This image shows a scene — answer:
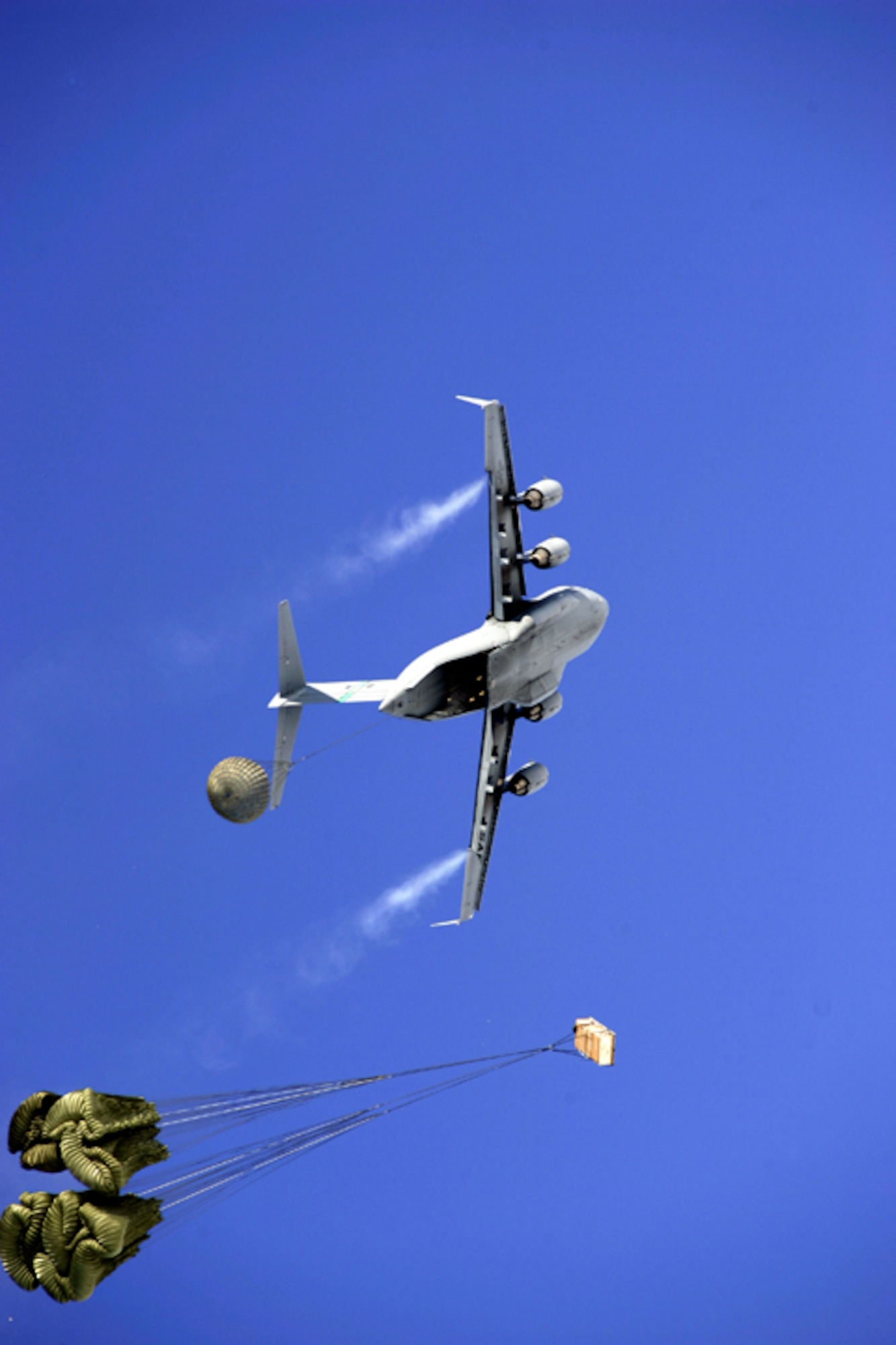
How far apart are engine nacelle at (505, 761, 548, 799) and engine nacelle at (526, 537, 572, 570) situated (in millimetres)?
7785

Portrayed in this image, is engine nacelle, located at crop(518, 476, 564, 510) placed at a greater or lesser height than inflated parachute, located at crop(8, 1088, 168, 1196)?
greater

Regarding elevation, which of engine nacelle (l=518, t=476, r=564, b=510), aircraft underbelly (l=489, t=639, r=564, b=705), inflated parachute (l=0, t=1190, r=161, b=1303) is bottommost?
inflated parachute (l=0, t=1190, r=161, b=1303)

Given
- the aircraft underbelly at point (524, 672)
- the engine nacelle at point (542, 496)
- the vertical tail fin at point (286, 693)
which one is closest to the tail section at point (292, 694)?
the vertical tail fin at point (286, 693)

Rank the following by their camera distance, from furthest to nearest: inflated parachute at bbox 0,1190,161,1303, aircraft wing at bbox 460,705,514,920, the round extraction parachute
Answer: aircraft wing at bbox 460,705,514,920, the round extraction parachute, inflated parachute at bbox 0,1190,161,1303

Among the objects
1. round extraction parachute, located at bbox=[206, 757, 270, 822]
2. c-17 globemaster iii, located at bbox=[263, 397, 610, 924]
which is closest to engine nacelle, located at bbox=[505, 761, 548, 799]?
c-17 globemaster iii, located at bbox=[263, 397, 610, 924]

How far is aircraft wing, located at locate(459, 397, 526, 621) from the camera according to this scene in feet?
165

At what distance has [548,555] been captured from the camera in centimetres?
5069

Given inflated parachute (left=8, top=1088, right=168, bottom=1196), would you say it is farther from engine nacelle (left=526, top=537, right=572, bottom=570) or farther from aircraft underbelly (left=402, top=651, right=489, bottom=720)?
engine nacelle (left=526, top=537, right=572, bottom=570)

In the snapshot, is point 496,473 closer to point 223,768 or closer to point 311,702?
point 311,702

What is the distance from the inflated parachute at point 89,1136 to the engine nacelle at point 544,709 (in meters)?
18.8

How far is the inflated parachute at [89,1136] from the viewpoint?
3931 cm

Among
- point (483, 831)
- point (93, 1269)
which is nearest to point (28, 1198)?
point (93, 1269)

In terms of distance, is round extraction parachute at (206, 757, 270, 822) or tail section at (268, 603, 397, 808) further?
tail section at (268, 603, 397, 808)

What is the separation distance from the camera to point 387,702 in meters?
48.3
